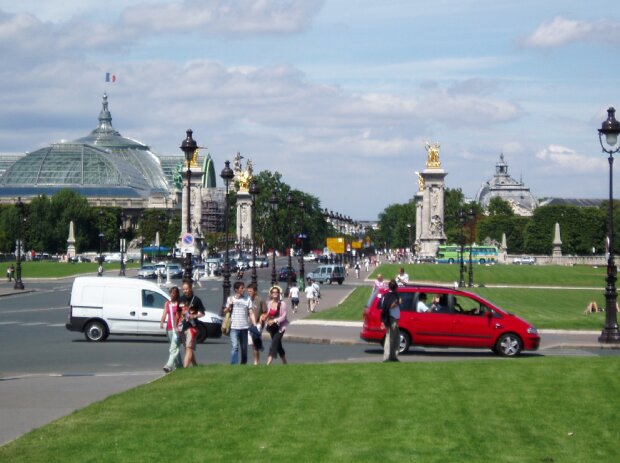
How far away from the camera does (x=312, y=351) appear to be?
31234mm

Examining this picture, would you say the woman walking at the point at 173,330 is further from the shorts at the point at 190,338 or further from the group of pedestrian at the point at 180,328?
the shorts at the point at 190,338

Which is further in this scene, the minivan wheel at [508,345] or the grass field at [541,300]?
the grass field at [541,300]

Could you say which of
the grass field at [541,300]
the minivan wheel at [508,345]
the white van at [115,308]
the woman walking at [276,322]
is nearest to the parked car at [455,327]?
the minivan wheel at [508,345]

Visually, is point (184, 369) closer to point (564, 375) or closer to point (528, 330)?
point (564, 375)

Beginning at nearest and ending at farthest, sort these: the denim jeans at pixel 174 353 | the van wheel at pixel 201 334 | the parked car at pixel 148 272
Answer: the denim jeans at pixel 174 353
the van wheel at pixel 201 334
the parked car at pixel 148 272

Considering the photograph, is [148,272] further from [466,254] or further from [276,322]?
[276,322]

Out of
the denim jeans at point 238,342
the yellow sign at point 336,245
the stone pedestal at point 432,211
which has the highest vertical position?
the stone pedestal at point 432,211

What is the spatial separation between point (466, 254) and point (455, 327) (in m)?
122

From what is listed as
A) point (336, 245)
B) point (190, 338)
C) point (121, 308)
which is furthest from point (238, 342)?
point (336, 245)

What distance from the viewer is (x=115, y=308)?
34.5 m

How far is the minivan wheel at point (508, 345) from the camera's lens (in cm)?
2931

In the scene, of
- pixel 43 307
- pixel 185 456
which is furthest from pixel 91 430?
pixel 43 307

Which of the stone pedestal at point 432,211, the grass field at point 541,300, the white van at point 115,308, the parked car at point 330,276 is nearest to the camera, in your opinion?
the white van at point 115,308

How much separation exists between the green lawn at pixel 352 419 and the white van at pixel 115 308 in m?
14.7
